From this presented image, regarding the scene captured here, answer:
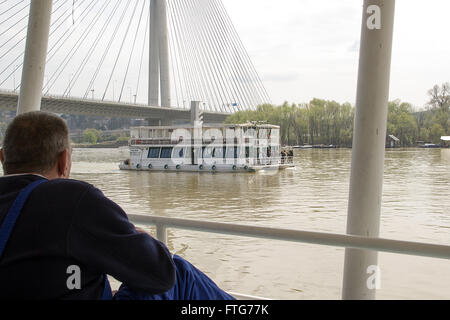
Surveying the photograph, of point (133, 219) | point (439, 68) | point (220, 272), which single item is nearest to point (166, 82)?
point (220, 272)

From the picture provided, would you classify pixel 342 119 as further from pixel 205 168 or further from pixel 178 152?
pixel 178 152

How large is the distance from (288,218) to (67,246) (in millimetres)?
10444

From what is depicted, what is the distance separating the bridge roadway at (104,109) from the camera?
39.1 ft

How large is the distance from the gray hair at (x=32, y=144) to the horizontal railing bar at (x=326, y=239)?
487 mm

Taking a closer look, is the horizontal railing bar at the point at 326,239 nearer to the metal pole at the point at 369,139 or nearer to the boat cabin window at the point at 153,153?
the metal pole at the point at 369,139

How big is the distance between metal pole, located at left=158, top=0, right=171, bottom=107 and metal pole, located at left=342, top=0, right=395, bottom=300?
17738 millimetres

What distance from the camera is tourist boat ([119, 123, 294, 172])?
62.5 feet

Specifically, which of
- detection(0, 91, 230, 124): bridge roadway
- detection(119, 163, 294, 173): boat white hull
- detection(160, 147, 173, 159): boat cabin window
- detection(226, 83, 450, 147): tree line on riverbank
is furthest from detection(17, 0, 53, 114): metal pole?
detection(160, 147, 173, 159): boat cabin window

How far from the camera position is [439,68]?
2568 millimetres

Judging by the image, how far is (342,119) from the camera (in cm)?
1118

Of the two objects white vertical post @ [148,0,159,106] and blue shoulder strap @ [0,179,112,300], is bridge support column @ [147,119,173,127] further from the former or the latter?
blue shoulder strap @ [0,179,112,300]

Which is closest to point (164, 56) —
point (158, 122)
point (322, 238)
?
point (158, 122)

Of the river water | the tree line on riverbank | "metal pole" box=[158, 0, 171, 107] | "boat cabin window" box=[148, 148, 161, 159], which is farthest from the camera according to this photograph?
"boat cabin window" box=[148, 148, 161, 159]
